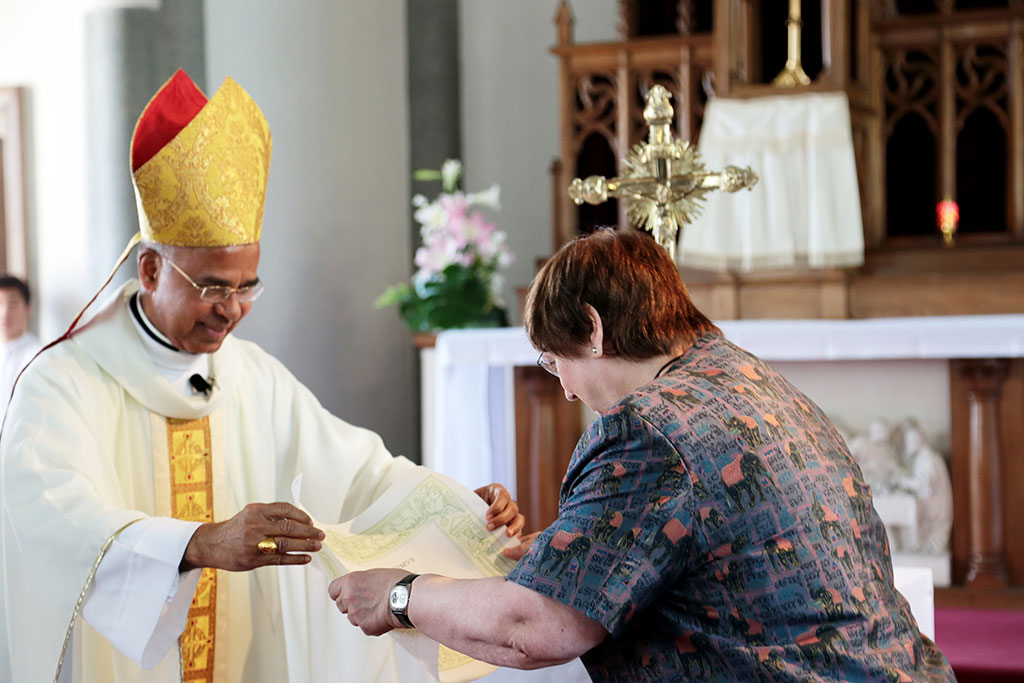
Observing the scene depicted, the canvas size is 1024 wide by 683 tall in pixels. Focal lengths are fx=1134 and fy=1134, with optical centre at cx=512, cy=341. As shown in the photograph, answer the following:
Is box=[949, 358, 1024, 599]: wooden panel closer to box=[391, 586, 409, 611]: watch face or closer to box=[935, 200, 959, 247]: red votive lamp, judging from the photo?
box=[935, 200, 959, 247]: red votive lamp

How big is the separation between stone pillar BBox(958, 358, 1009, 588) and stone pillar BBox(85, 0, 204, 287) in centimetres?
401

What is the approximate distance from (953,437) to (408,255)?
12.4 ft

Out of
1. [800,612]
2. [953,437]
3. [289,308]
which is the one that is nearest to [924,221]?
[953,437]

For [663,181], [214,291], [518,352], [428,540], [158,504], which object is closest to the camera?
[428,540]

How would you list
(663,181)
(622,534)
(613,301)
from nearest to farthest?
(622,534) < (613,301) < (663,181)

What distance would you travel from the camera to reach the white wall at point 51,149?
6145mm

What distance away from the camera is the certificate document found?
2.19 m

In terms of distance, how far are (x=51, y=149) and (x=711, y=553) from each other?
216 inches

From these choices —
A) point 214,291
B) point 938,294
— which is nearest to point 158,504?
point 214,291

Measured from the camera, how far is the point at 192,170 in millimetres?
2781

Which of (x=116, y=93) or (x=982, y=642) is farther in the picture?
(x=116, y=93)

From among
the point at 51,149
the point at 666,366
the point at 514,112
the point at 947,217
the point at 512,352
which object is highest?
the point at 514,112

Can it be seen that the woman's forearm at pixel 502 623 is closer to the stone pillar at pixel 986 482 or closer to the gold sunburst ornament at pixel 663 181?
the gold sunburst ornament at pixel 663 181

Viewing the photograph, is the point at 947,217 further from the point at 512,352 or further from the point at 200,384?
the point at 200,384
